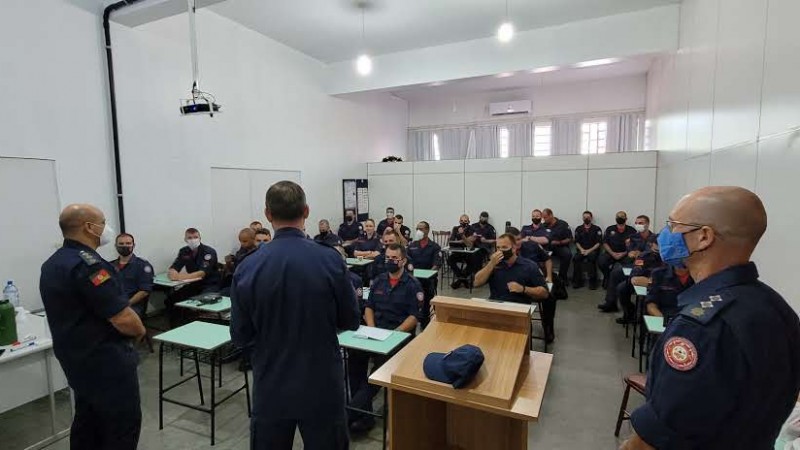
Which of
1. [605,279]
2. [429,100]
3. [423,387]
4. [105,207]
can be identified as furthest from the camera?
[429,100]

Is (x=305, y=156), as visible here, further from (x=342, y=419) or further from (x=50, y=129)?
(x=342, y=419)

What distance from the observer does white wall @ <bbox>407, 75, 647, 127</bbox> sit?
9430mm

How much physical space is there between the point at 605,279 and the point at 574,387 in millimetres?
4269

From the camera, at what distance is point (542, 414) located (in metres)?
3.26

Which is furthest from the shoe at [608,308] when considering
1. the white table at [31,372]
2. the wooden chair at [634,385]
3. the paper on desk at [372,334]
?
the white table at [31,372]

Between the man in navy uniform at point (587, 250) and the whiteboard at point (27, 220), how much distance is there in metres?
7.79

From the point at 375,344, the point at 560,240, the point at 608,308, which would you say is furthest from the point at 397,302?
the point at 560,240

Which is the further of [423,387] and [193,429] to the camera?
[193,429]

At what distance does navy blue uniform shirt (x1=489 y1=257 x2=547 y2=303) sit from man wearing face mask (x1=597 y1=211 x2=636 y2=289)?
3.66 meters

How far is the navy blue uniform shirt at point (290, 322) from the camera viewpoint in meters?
1.64

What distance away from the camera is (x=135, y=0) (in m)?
4.58

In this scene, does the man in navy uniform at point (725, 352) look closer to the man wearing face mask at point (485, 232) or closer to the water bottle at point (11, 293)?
the water bottle at point (11, 293)

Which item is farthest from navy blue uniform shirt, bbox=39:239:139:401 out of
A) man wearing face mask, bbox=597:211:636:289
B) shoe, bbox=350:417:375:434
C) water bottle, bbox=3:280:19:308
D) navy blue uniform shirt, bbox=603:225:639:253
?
navy blue uniform shirt, bbox=603:225:639:253

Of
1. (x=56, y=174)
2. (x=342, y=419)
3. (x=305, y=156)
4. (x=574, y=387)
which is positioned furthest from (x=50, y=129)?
(x=574, y=387)
